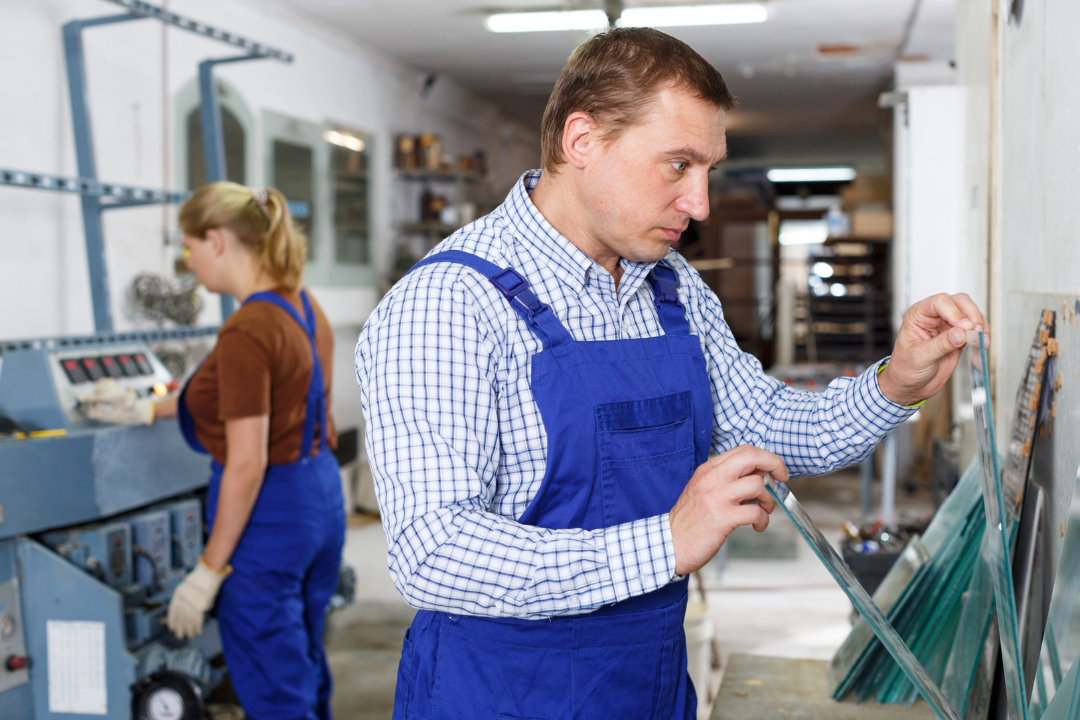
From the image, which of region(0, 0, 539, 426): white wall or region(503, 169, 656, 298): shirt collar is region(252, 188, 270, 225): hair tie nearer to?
region(503, 169, 656, 298): shirt collar

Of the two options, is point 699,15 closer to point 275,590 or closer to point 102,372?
point 102,372

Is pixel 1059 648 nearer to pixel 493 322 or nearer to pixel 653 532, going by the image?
pixel 653 532

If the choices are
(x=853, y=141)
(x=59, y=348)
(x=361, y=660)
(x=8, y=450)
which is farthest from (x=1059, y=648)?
(x=853, y=141)

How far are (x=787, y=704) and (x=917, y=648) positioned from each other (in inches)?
10.1

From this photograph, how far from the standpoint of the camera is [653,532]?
1.08 m

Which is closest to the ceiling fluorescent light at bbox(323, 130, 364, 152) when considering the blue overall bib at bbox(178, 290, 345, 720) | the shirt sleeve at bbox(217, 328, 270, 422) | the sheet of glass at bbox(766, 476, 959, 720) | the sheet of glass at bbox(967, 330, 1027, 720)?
the blue overall bib at bbox(178, 290, 345, 720)

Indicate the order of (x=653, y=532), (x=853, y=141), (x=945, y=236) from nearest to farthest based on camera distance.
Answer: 1. (x=653, y=532)
2. (x=945, y=236)
3. (x=853, y=141)

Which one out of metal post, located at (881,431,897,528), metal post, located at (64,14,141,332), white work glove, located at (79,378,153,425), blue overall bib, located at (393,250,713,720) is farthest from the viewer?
metal post, located at (881,431,897,528)

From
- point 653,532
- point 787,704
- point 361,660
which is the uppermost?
point 653,532

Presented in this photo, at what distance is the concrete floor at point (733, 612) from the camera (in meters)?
3.70

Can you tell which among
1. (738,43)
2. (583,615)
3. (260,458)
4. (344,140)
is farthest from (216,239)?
(738,43)

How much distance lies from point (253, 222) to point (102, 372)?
83cm

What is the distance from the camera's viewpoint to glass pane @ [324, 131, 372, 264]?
20.3ft

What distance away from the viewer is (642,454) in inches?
50.0
